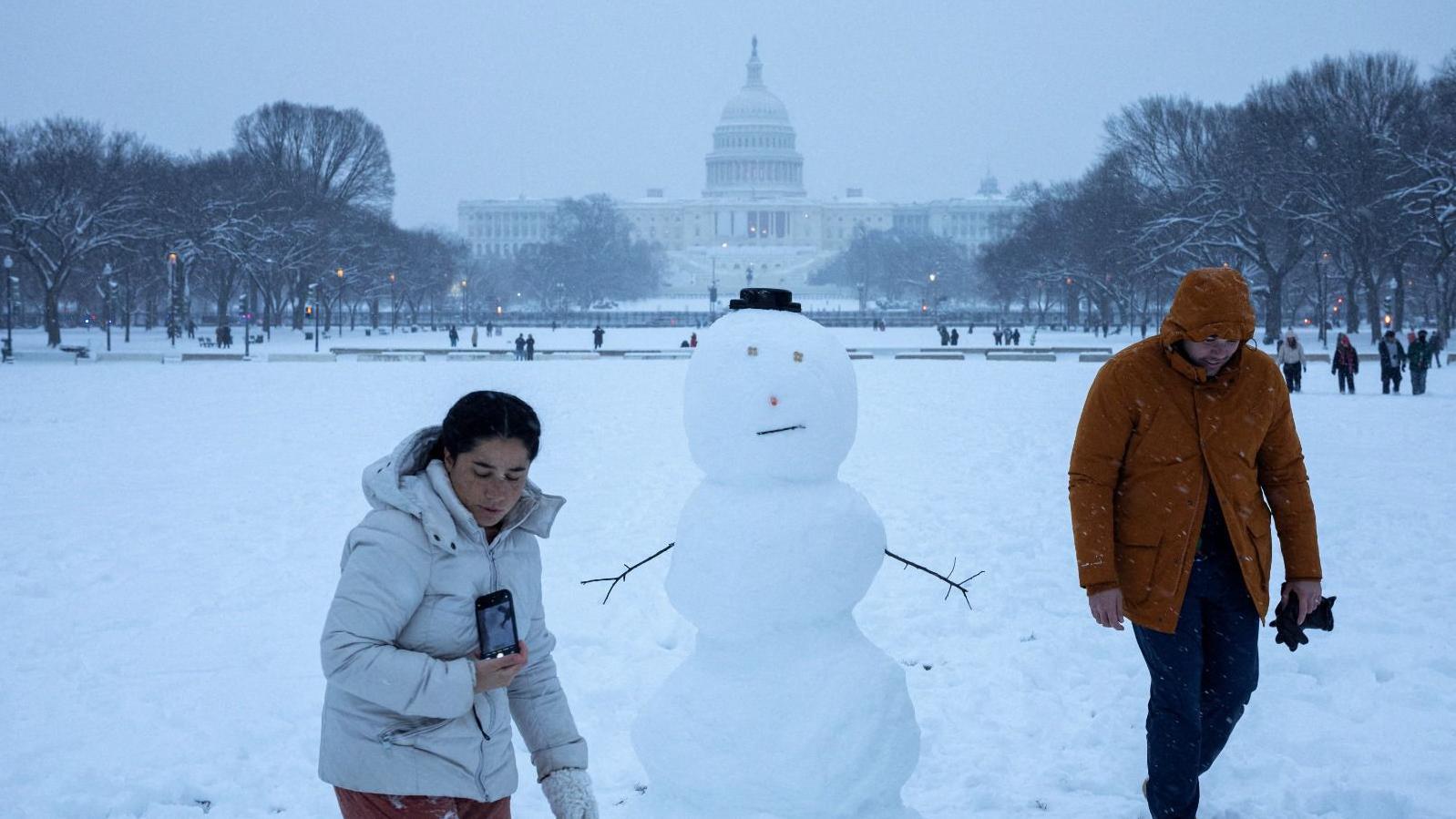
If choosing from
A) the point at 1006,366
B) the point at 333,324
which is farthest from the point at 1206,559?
the point at 333,324

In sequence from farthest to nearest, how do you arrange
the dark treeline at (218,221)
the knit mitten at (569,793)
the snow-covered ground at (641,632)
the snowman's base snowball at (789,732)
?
the dark treeline at (218,221) < the snow-covered ground at (641,632) < the snowman's base snowball at (789,732) < the knit mitten at (569,793)

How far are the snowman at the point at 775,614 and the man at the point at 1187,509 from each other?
790 millimetres

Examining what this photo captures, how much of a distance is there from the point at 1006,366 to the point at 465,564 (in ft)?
110

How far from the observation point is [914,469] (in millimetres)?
13547

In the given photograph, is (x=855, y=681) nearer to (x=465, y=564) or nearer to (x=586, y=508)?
(x=465, y=564)

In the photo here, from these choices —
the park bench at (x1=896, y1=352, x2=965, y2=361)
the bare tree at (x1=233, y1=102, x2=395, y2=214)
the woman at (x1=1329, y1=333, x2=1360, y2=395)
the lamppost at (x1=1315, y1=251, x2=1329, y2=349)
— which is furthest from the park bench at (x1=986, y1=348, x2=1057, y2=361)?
the bare tree at (x1=233, y1=102, x2=395, y2=214)

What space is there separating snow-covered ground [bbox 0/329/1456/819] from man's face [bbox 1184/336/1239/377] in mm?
1559

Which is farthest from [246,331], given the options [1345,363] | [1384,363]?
[1384,363]

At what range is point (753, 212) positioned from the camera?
502ft

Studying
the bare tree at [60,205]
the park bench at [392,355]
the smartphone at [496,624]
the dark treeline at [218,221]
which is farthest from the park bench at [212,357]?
the smartphone at [496,624]

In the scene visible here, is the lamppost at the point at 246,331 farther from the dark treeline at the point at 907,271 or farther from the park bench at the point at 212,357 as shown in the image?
the dark treeline at the point at 907,271

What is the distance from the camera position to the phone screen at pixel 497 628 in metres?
3.01

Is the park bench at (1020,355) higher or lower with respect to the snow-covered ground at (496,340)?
lower

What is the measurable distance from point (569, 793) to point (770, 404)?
1351mm
